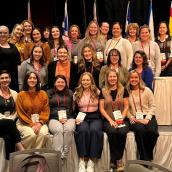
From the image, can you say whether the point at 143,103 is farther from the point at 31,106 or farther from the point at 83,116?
the point at 31,106

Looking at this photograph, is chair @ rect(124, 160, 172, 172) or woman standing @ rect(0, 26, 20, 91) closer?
chair @ rect(124, 160, 172, 172)

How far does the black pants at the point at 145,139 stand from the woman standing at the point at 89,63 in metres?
1.01

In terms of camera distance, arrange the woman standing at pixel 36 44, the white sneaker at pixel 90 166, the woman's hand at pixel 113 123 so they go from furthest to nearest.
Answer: the woman standing at pixel 36 44 → the woman's hand at pixel 113 123 → the white sneaker at pixel 90 166

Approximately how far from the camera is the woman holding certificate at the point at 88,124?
495 cm

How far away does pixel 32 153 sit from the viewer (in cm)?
328

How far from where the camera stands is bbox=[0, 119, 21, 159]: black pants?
15.9ft

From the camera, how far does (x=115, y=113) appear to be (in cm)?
514

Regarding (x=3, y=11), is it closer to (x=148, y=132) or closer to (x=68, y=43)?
(x=68, y=43)

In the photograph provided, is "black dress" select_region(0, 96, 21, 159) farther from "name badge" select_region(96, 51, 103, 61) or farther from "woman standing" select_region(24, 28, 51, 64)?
"name badge" select_region(96, 51, 103, 61)

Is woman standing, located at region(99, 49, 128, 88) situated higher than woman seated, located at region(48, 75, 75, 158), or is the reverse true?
woman standing, located at region(99, 49, 128, 88)

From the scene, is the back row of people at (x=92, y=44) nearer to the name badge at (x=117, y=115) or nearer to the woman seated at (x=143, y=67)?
the woman seated at (x=143, y=67)

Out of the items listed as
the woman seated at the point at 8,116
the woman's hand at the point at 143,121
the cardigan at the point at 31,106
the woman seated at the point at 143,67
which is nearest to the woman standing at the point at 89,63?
the woman seated at the point at 143,67

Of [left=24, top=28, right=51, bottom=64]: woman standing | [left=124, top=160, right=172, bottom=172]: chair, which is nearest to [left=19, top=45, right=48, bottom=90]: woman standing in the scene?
[left=24, top=28, right=51, bottom=64]: woman standing

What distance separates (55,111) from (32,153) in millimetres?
1959
